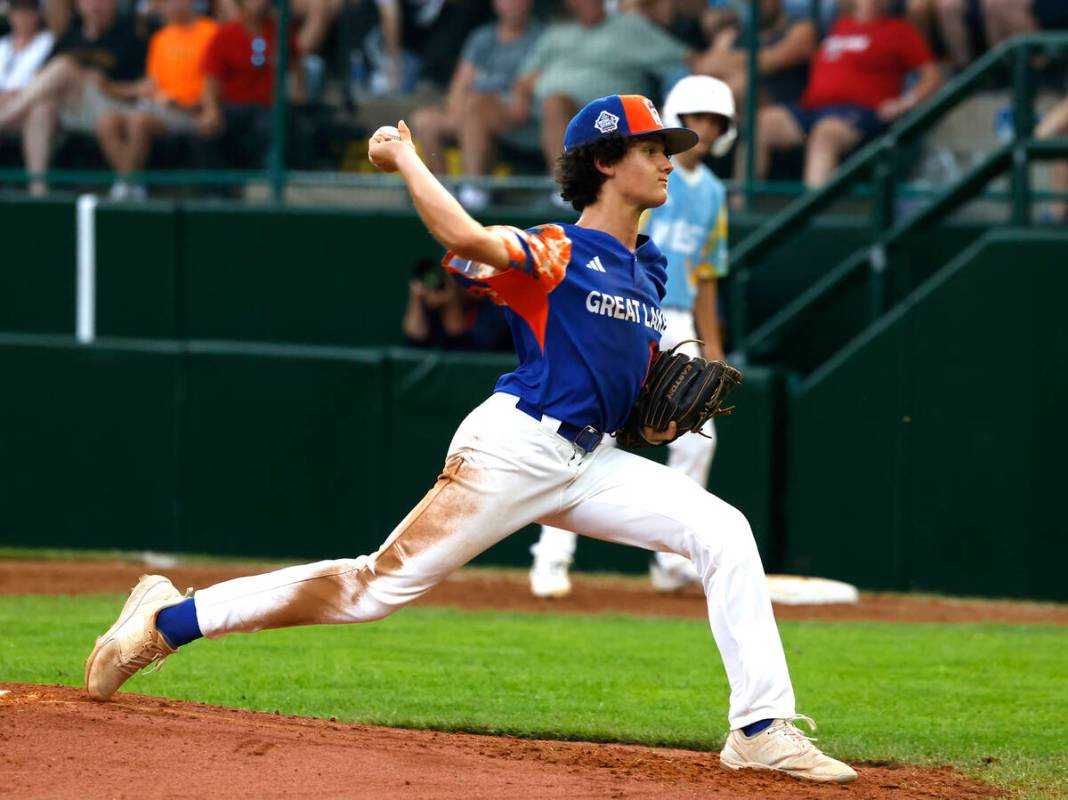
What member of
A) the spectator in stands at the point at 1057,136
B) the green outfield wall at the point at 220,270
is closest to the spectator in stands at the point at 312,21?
the green outfield wall at the point at 220,270

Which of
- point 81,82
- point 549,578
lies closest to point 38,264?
point 81,82

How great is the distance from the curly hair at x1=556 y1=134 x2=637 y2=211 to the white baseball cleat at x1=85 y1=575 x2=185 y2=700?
1.69 m

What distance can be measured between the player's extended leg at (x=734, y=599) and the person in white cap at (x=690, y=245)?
3.64 meters

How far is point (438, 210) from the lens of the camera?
4668mm

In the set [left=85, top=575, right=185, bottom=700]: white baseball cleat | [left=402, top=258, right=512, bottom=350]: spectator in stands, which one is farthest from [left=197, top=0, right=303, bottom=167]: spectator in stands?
[left=85, top=575, right=185, bottom=700]: white baseball cleat

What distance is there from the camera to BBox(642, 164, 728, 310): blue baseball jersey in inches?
356

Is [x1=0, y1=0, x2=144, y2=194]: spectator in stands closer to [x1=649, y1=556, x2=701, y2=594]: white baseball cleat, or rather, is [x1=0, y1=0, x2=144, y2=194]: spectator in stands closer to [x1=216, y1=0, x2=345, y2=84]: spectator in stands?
[x1=216, y1=0, x2=345, y2=84]: spectator in stands

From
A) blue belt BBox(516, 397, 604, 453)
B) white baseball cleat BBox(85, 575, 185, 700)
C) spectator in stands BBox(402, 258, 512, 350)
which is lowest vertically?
white baseball cleat BBox(85, 575, 185, 700)

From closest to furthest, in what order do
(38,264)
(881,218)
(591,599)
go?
(591,599) < (881,218) < (38,264)

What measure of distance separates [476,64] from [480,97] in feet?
0.80

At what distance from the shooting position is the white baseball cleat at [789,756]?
16.4 ft

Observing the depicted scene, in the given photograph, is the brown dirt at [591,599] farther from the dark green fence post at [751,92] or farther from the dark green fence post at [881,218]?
the dark green fence post at [751,92]

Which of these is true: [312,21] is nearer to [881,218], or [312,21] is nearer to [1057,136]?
[881,218]

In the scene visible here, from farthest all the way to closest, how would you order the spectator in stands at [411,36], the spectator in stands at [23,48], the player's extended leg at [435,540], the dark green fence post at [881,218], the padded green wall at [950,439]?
the spectator in stands at [23,48] < the spectator in stands at [411,36] < the dark green fence post at [881,218] < the padded green wall at [950,439] < the player's extended leg at [435,540]
